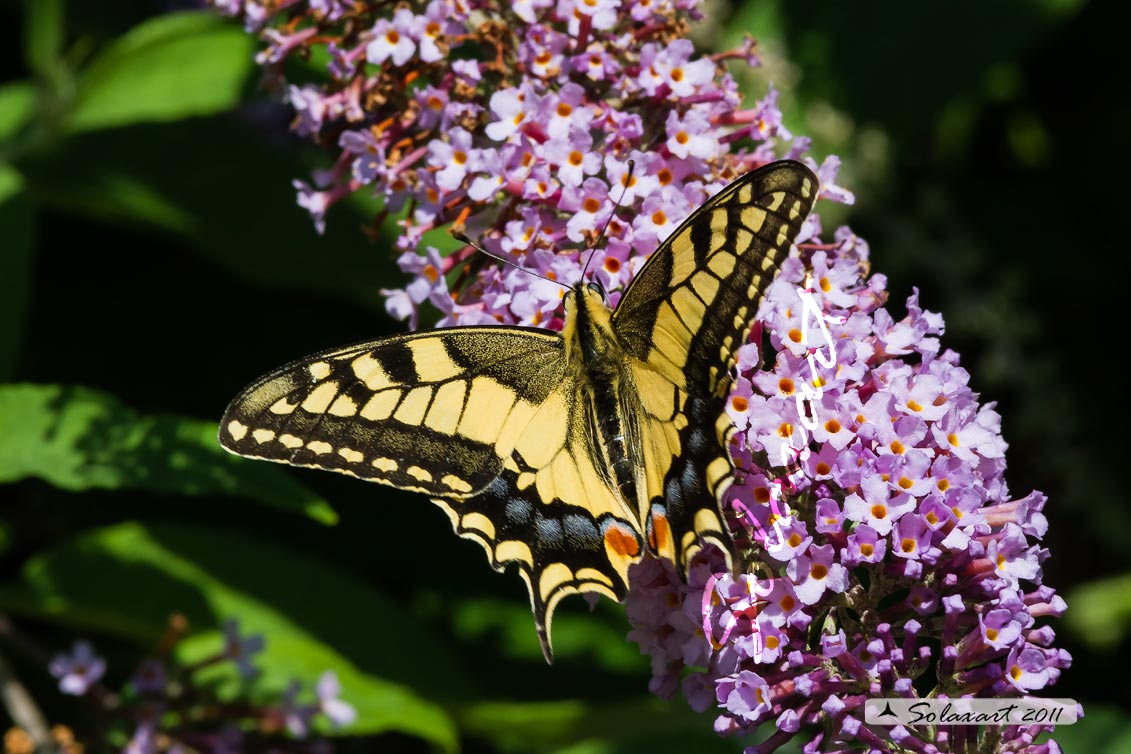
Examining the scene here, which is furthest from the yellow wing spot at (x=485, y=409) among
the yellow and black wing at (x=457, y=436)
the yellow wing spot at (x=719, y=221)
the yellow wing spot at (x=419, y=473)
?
the yellow wing spot at (x=719, y=221)

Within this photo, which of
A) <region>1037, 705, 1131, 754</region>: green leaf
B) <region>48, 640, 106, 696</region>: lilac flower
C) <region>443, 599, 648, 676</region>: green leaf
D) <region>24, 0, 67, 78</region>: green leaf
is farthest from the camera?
<region>443, 599, 648, 676</region>: green leaf

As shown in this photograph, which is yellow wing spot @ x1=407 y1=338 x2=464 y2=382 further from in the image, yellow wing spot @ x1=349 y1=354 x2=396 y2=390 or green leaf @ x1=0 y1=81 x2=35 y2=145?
green leaf @ x1=0 y1=81 x2=35 y2=145

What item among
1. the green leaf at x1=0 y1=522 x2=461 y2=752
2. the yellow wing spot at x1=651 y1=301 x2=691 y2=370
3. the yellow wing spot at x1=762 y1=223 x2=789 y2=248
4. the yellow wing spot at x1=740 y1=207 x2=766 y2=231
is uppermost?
the yellow wing spot at x1=740 y1=207 x2=766 y2=231

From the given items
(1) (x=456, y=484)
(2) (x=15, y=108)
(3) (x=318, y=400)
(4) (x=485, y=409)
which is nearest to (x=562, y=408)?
(4) (x=485, y=409)

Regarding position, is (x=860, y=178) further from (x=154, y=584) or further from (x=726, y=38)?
(x=154, y=584)

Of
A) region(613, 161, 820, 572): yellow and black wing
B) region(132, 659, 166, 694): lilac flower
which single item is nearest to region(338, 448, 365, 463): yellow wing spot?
region(613, 161, 820, 572): yellow and black wing

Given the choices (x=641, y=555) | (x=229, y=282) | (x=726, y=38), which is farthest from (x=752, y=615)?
(x=229, y=282)

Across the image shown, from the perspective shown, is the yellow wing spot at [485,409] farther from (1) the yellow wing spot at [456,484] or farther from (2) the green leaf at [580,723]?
(2) the green leaf at [580,723]

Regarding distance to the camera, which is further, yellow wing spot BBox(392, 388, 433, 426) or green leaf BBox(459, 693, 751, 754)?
green leaf BBox(459, 693, 751, 754)
